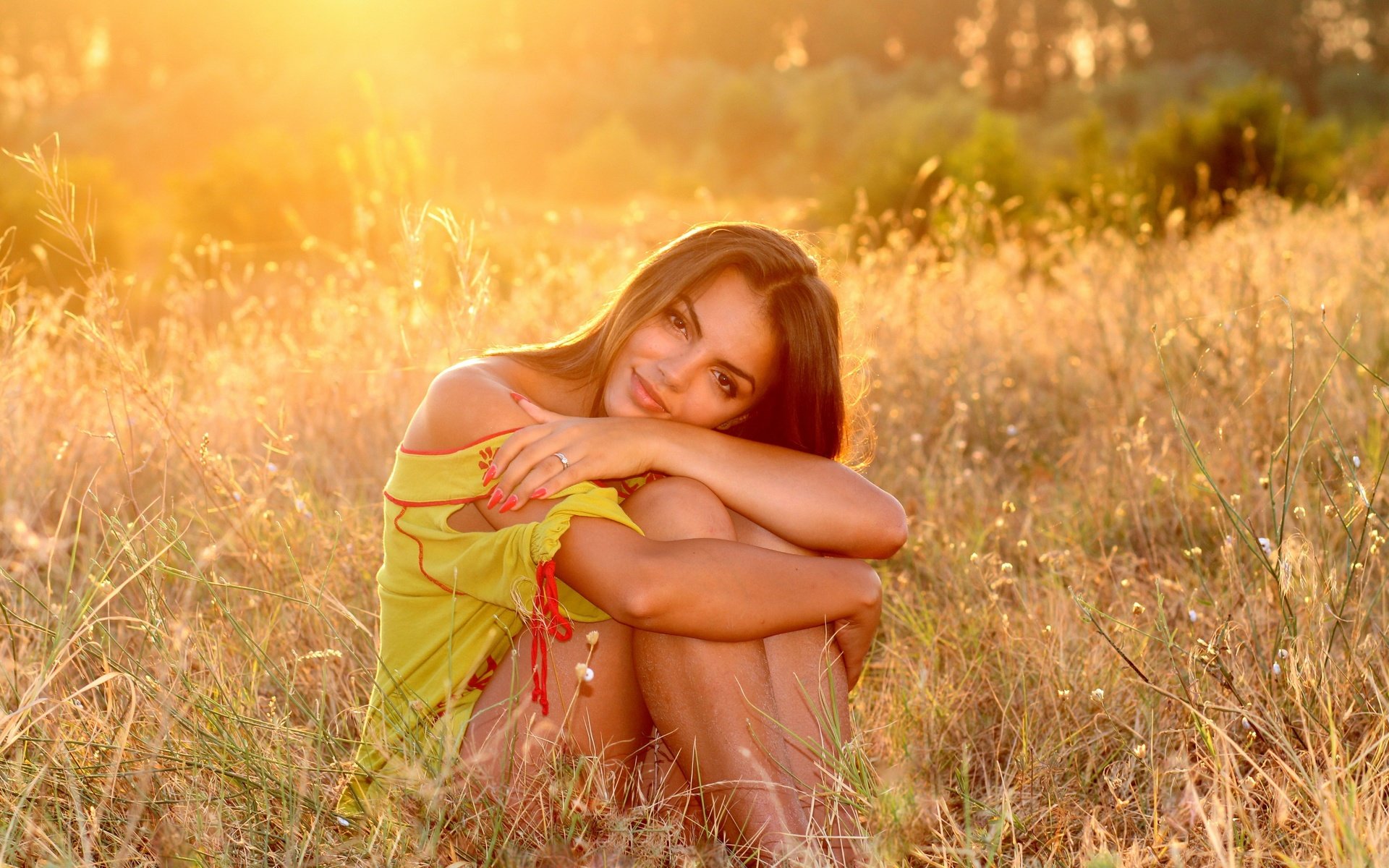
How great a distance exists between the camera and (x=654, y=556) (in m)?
1.88

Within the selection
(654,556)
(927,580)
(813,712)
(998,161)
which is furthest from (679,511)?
(998,161)

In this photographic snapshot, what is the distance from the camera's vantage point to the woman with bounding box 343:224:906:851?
1891mm

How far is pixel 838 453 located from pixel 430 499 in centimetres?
102

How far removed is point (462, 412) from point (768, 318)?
0.72 m

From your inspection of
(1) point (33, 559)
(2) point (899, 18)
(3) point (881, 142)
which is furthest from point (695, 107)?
(1) point (33, 559)

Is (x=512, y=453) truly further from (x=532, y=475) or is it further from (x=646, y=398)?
(x=646, y=398)

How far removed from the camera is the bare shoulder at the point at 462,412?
6.95 ft

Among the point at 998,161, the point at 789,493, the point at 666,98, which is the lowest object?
the point at 666,98

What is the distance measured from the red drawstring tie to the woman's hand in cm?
16

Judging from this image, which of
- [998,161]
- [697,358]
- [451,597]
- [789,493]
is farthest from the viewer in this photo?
[998,161]

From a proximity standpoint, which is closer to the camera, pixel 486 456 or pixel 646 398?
pixel 486 456

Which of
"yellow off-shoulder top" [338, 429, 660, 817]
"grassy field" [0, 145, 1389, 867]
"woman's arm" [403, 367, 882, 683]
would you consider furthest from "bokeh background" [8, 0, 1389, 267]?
"yellow off-shoulder top" [338, 429, 660, 817]

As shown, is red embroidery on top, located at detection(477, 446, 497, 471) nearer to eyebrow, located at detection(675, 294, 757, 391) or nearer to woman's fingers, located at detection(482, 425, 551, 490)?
woman's fingers, located at detection(482, 425, 551, 490)

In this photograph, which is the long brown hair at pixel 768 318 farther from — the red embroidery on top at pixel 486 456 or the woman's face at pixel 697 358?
the red embroidery on top at pixel 486 456
